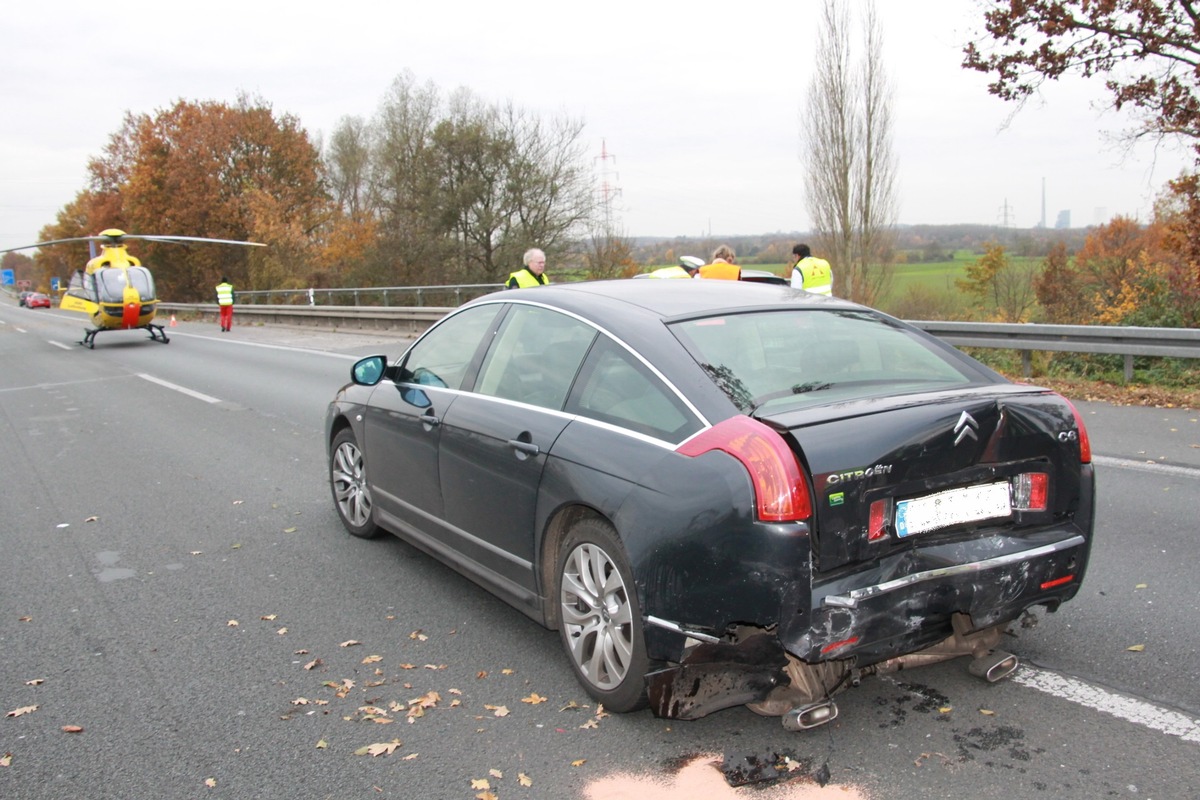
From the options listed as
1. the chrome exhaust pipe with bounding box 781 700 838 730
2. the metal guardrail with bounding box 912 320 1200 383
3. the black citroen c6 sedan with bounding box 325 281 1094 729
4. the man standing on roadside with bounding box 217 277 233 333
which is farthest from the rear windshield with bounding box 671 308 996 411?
the man standing on roadside with bounding box 217 277 233 333

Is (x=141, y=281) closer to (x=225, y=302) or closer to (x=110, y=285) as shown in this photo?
(x=110, y=285)

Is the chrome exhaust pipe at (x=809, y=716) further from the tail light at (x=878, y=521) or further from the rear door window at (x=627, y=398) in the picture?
the rear door window at (x=627, y=398)

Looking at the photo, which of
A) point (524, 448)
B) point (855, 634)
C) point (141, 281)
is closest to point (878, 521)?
point (855, 634)

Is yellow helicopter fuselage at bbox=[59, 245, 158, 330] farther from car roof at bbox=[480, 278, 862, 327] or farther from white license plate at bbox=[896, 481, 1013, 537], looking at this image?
white license plate at bbox=[896, 481, 1013, 537]

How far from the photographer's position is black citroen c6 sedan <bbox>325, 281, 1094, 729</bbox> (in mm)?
2979

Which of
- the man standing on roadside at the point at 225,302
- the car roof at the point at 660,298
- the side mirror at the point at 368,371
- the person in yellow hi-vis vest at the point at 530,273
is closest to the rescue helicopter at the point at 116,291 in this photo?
the man standing on roadside at the point at 225,302

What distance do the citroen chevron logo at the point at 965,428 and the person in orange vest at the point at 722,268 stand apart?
6.42 m

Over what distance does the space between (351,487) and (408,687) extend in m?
2.35

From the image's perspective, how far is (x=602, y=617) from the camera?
3484 mm

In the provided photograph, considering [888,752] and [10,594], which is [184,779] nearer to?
[888,752]

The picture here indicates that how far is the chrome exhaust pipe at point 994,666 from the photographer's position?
3508 millimetres

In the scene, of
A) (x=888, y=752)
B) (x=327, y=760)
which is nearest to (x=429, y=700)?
(x=327, y=760)

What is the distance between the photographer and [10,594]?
5109mm

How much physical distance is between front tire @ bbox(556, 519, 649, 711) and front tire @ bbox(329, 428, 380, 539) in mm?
2270
